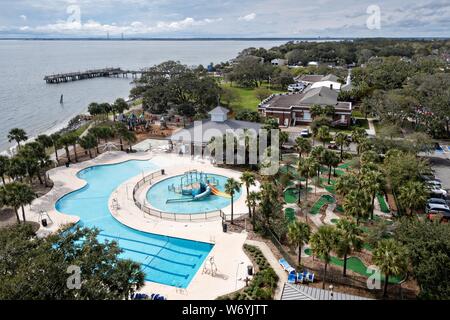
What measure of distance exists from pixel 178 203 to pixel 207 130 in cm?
1760

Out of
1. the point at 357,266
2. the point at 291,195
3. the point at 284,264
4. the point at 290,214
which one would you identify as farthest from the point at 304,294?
the point at 291,195

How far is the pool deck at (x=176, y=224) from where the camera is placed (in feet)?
Result: 78.4

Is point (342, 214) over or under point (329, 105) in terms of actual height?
under

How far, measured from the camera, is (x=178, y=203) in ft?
121

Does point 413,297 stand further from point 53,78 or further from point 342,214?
point 53,78

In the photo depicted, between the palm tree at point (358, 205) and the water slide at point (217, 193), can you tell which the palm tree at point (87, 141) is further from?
the palm tree at point (358, 205)

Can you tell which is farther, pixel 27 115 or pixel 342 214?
pixel 27 115

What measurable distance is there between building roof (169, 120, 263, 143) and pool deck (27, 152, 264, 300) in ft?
10.2

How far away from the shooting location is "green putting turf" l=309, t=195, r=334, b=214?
34.3 metres

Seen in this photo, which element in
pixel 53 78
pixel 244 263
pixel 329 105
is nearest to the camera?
pixel 244 263

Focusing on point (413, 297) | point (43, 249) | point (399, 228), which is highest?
point (43, 249)
